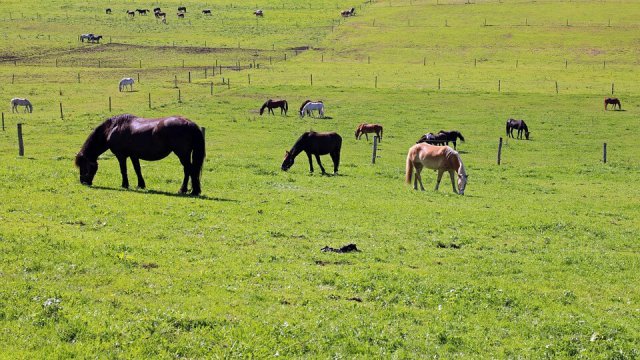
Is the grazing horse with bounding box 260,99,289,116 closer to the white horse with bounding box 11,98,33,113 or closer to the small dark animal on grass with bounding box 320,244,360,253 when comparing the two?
the white horse with bounding box 11,98,33,113

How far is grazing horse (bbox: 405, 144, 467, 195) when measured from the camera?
24.3 metres

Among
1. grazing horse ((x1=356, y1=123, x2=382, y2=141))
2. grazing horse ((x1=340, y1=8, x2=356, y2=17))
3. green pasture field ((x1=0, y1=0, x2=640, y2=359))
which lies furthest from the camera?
grazing horse ((x1=340, y1=8, x2=356, y2=17))

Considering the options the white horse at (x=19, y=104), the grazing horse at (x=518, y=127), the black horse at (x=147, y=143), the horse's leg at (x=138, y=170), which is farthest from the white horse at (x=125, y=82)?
the horse's leg at (x=138, y=170)

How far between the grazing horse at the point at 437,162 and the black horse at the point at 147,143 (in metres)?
8.58

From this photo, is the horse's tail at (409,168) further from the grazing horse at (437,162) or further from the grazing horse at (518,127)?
the grazing horse at (518,127)

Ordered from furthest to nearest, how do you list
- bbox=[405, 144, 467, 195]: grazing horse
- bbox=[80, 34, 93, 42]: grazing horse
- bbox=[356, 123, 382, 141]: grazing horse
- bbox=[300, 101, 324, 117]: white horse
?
1. bbox=[80, 34, 93, 42]: grazing horse
2. bbox=[300, 101, 324, 117]: white horse
3. bbox=[356, 123, 382, 141]: grazing horse
4. bbox=[405, 144, 467, 195]: grazing horse

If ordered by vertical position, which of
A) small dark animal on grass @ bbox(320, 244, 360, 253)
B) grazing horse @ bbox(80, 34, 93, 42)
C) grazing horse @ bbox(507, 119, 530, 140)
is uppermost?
grazing horse @ bbox(80, 34, 93, 42)

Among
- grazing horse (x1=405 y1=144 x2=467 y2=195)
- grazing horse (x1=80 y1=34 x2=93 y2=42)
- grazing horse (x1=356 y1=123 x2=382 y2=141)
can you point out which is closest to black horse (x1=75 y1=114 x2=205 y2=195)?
grazing horse (x1=405 y1=144 x2=467 y2=195)

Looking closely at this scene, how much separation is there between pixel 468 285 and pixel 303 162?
20.5 meters

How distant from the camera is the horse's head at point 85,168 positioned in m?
20.0

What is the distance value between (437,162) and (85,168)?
37.4ft

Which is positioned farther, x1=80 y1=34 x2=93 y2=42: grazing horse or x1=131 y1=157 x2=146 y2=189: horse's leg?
x1=80 y1=34 x2=93 y2=42: grazing horse

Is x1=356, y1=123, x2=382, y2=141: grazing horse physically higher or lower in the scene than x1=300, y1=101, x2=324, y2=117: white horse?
lower

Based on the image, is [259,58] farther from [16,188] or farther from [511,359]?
[511,359]
